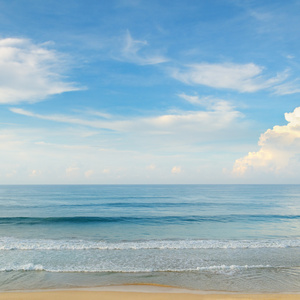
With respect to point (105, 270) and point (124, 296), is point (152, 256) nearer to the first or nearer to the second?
point (105, 270)

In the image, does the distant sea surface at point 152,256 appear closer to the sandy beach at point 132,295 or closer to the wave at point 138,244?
the wave at point 138,244

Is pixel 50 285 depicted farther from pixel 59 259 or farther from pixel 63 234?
pixel 63 234

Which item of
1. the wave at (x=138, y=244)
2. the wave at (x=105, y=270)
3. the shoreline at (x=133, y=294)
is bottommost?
the wave at (x=138, y=244)

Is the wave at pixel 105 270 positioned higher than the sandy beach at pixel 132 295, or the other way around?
the sandy beach at pixel 132 295

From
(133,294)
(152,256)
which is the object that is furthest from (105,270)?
(152,256)

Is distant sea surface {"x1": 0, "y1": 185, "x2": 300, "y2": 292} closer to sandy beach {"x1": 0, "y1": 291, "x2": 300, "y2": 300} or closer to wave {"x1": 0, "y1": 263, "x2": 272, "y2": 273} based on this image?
wave {"x1": 0, "y1": 263, "x2": 272, "y2": 273}

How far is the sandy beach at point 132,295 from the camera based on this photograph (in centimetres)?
891

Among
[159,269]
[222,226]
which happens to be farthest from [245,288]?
[222,226]

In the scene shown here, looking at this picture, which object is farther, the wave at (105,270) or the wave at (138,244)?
the wave at (138,244)

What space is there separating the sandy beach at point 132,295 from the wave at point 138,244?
6323 mm

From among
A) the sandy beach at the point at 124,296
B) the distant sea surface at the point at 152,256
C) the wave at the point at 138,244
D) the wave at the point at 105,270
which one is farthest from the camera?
the wave at the point at 138,244

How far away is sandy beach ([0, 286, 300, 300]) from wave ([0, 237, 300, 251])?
6323 mm

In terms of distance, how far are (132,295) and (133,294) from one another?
0.30ft

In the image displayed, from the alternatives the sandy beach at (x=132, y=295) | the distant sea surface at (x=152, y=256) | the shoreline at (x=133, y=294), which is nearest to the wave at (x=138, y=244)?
the distant sea surface at (x=152, y=256)
